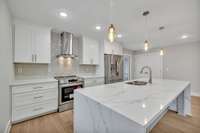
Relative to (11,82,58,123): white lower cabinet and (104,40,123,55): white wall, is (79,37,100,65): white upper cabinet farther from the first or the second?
(11,82,58,123): white lower cabinet

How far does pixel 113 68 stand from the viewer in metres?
4.08

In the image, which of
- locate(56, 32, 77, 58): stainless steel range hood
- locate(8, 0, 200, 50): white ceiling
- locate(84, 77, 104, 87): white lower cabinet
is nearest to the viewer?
locate(8, 0, 200, 50): white ceiling

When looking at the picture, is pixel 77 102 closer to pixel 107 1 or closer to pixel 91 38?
pixel 107 1

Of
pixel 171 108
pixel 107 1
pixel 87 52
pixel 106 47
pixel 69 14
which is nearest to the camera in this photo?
pixel 107 1

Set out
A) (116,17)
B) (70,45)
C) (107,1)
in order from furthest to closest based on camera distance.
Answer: (70,45) < (116,17) < (107,1)

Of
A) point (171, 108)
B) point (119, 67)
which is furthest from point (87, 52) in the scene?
point (171, 108)

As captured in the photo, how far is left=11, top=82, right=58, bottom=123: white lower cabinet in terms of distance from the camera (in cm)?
214

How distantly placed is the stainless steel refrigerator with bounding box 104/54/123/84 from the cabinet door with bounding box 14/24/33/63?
2503 millimetres

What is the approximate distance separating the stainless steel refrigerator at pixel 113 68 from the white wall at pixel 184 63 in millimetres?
2389

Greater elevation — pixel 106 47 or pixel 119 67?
pixel 106 47

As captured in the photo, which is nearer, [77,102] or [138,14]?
[77,102]

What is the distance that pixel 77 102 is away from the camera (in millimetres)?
1504

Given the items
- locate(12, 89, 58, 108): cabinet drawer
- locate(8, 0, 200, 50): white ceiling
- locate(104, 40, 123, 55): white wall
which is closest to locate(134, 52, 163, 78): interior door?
locate(104, 40, 123, 55): white wall

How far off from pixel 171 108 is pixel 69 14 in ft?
12.0
